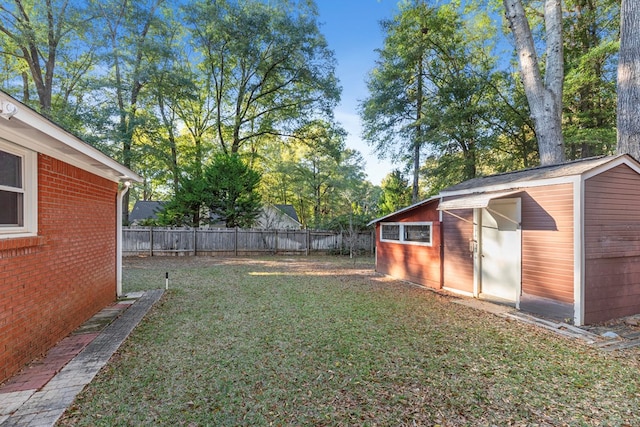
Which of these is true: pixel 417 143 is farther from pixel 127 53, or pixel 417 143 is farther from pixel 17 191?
pixel 127 53

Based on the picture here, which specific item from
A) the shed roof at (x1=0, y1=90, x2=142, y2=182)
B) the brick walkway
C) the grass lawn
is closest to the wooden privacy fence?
the grass lawn

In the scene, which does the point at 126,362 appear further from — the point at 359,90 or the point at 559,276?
the point at 359,90

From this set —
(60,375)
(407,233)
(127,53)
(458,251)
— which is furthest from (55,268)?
(127,53)

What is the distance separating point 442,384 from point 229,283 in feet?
21.5

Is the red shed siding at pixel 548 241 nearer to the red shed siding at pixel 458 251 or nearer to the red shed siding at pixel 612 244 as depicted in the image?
the red shed siding at pixel 612 244

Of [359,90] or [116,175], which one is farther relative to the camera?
[359,90]

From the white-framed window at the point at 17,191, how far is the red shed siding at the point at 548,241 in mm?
7888

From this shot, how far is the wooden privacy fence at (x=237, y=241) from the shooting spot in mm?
14289

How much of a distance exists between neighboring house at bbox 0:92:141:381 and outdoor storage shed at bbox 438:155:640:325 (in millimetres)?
7122

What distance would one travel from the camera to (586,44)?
12.8 metres

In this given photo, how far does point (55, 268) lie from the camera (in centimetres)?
391

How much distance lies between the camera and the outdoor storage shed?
199 inches

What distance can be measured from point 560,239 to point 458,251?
7.92ft

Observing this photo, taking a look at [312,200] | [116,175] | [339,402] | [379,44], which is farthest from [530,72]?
[312,200]
